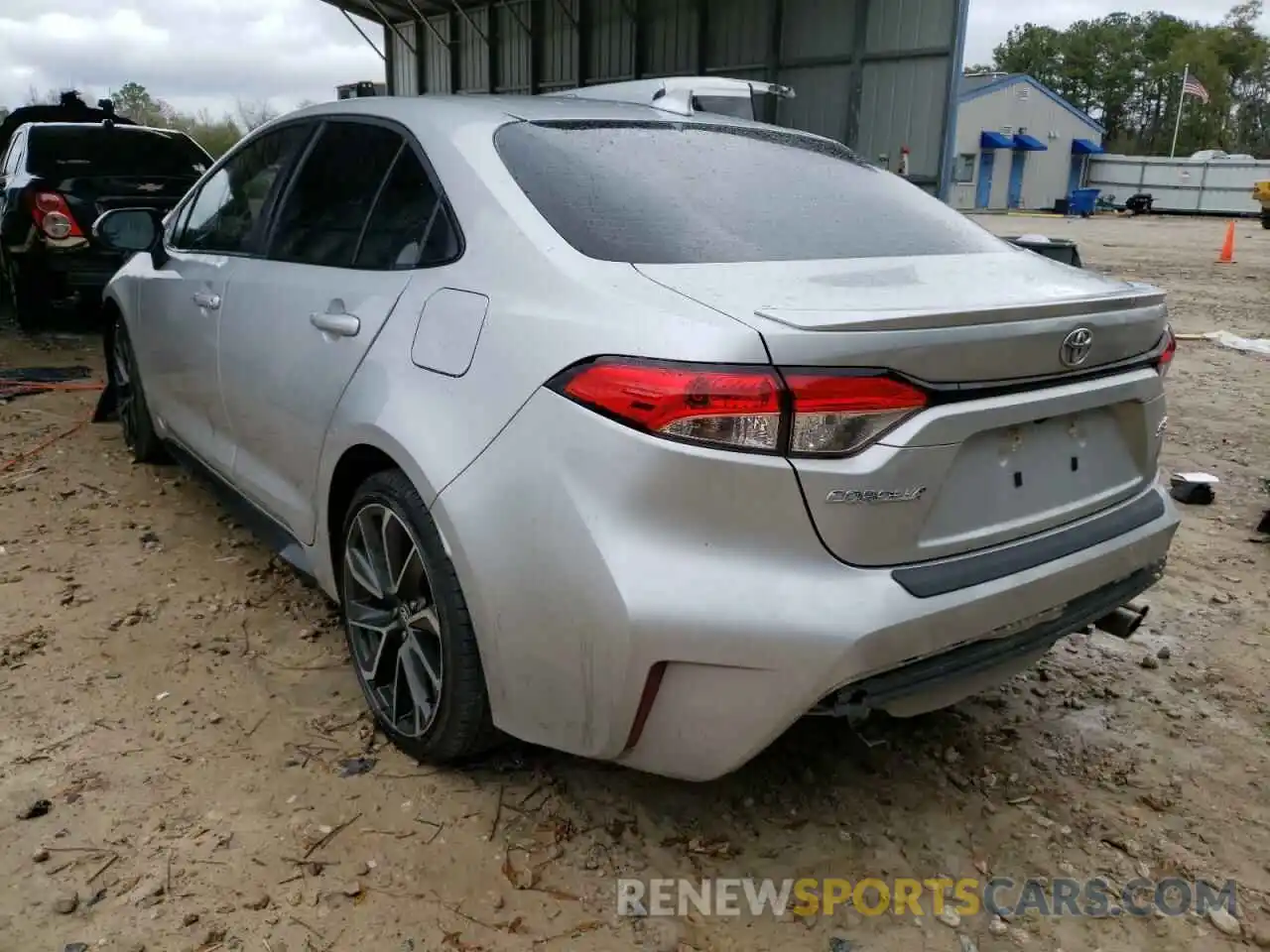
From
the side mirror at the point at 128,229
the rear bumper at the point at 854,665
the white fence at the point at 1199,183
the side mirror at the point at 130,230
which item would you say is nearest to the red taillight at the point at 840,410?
the rear bumper at the point at 854,665

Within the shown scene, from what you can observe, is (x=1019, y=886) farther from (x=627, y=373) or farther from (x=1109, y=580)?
(x=627, y=373)

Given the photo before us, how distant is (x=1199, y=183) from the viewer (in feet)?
131

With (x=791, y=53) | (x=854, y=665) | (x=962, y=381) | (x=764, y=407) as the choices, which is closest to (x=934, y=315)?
(x=962, y=381)

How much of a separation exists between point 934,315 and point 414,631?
1.40 metres

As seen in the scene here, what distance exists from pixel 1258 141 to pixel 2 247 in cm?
7758

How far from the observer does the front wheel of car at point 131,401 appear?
4395 millimetres

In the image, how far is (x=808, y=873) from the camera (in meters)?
2.17

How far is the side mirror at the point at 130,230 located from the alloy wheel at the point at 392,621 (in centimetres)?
211

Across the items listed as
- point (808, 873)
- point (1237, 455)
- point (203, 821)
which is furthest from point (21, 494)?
point (1237, 455)

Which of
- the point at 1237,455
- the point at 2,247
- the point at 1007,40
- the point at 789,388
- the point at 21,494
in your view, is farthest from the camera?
the point at 1007,40

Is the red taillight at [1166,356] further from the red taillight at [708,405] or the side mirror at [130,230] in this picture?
the side mirror at [130,230]

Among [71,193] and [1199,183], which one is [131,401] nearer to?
[71,193]

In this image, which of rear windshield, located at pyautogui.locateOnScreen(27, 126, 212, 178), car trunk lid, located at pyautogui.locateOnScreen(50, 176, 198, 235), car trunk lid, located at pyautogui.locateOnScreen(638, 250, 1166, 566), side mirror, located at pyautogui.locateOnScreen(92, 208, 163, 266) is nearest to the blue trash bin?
rear windshield, located at pyautogui.locateOnScreen(27, 126, 212, 178)

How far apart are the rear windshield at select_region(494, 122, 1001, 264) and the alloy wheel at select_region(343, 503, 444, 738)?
828mm
